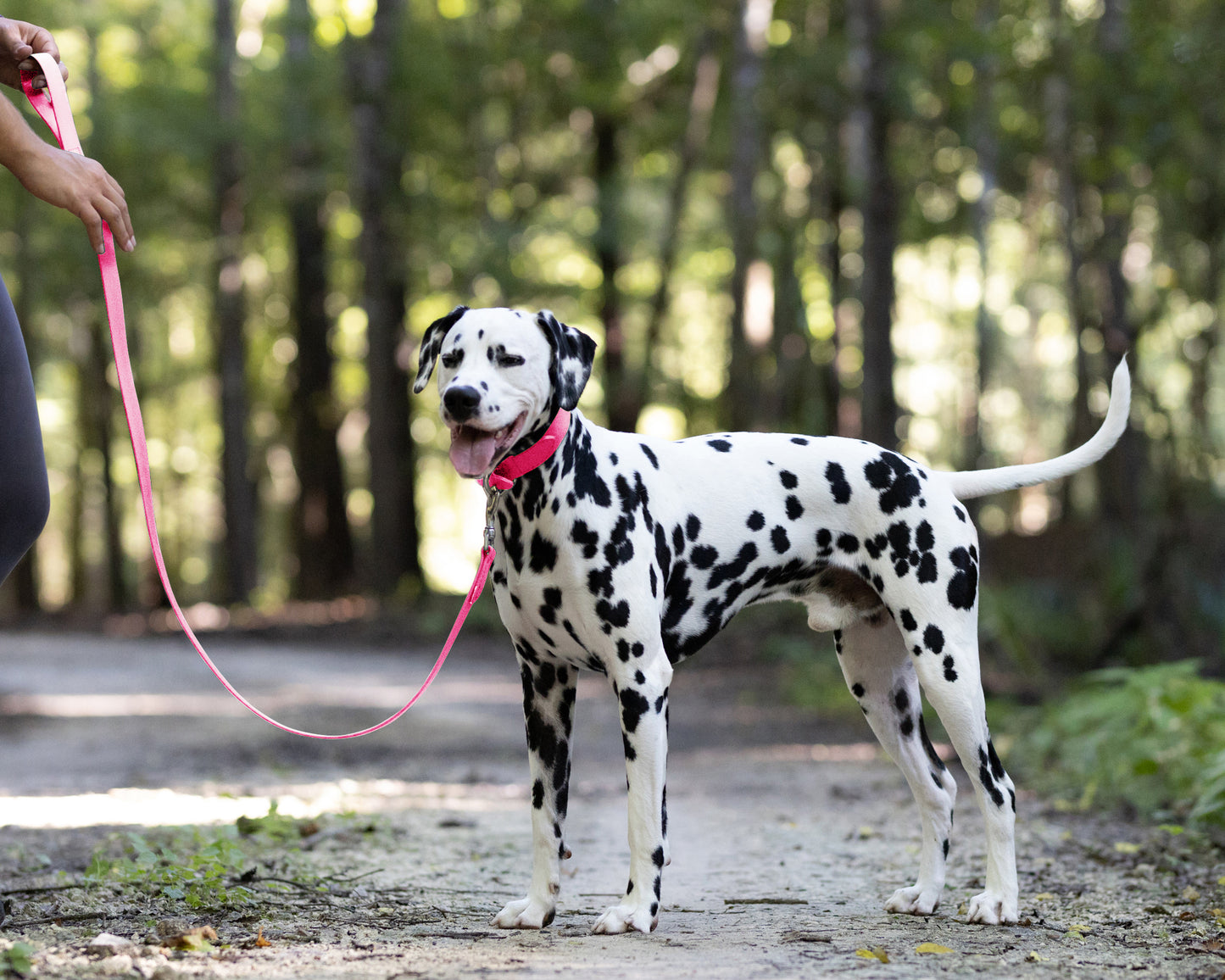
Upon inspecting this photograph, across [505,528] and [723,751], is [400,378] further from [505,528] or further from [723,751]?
[505,528]

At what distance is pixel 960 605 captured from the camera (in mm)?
4879

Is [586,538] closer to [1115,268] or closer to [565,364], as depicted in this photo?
[565,364]

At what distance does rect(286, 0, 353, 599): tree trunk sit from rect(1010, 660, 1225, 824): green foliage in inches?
705

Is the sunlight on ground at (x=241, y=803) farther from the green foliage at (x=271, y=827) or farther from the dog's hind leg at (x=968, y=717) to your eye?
the dog's hind leg at (x=968, y=717)

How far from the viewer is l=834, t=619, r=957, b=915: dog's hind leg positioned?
201 inches

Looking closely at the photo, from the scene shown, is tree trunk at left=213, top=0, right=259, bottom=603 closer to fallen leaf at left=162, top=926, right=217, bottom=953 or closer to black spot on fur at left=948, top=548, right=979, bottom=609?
fallen leaf at left=162, top=926, right=217, bottom=953

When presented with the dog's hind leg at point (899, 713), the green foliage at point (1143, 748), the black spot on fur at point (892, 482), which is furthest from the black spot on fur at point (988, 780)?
the green foliage at point (1143, 748)

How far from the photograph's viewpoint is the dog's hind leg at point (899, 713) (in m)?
5.09

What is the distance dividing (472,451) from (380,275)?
→ 59.4 ft

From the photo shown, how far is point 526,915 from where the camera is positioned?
15.2 ft

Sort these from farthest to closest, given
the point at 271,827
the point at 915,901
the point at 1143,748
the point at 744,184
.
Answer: the point at 744,184, the point at 1143,748, the point at 271,827, the point at 915,901

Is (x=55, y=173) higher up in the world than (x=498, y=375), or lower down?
higher up

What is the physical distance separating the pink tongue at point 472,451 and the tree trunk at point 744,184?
16.3 m

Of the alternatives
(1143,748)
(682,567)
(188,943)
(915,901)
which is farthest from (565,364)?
(1143,748)
